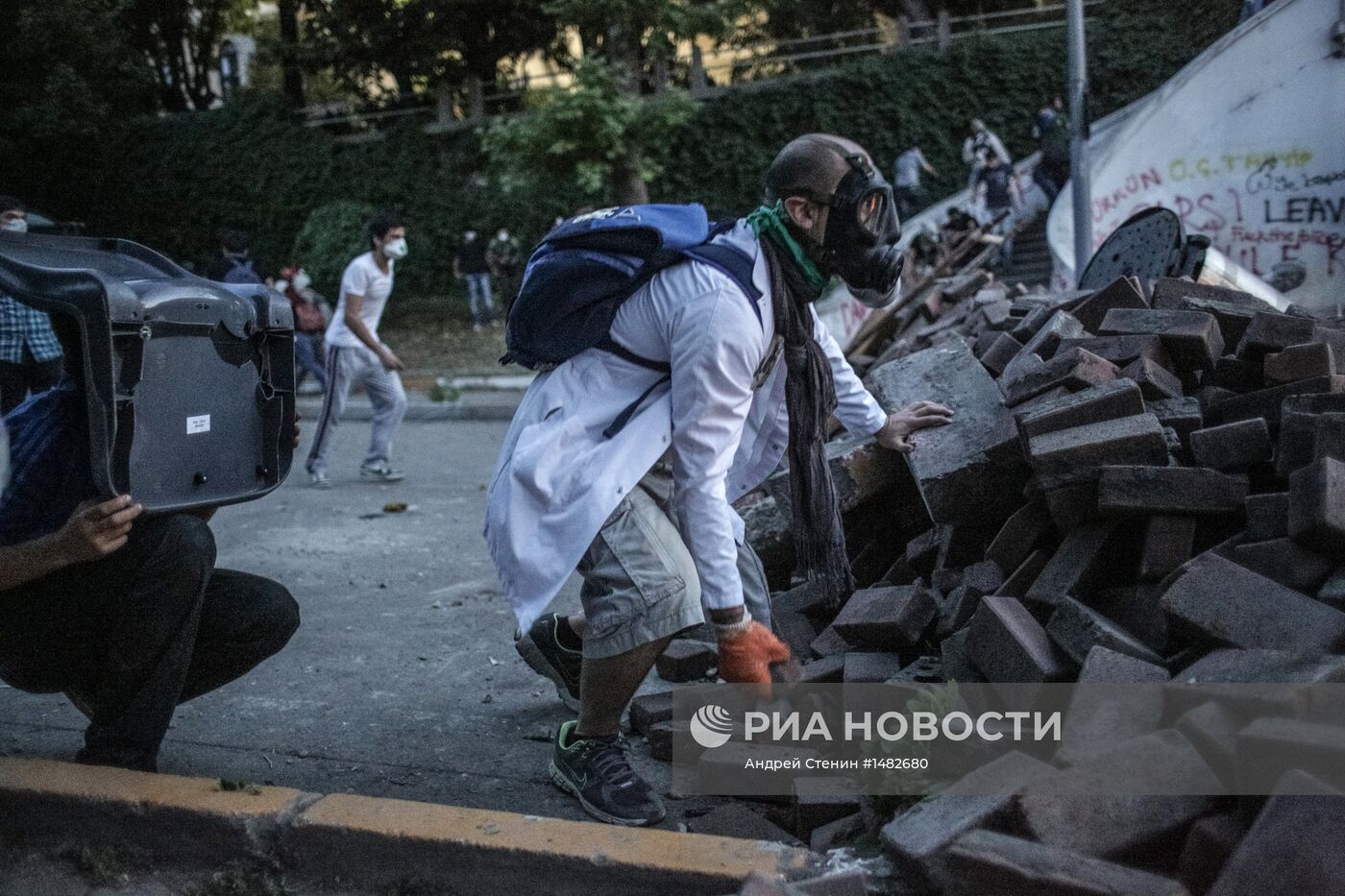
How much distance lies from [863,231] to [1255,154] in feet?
32.4

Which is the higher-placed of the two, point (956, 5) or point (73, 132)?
point (956, 5)

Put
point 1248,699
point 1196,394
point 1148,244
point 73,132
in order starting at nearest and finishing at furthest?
point 1248,699, point 1196,394, point 1148,244, point 73,132

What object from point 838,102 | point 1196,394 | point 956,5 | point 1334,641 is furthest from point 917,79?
point 1334,641

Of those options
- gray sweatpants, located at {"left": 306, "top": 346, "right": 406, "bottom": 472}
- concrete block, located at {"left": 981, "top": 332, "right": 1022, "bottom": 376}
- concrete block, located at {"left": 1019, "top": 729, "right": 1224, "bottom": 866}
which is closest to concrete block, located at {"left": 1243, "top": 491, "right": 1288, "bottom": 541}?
concrete block, located at {"left": 1019, "top": 729, "right": 1224, "bottom": 866}

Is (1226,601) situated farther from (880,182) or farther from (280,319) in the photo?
(280,319)

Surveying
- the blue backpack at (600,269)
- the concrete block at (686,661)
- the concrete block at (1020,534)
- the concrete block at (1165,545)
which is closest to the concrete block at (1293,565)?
the concrete block at (1165,545)

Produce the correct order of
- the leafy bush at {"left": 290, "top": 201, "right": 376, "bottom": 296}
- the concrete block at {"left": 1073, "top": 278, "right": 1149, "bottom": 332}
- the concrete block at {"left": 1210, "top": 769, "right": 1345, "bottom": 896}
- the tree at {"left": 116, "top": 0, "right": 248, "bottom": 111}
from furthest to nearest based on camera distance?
the leafy bush at {"left": 290, "top": 201, "right": 376, "bottom": 296}
the tree at {"left": 116, "top": 0, "right": 248, "bottom": 111}
the concrete block at {"left": 1073, "top": 278, "right": 1149, "bottom": 332}
the concrete block at {"left": 1210, "top": 769, "right": 1345, "bottom": 896}

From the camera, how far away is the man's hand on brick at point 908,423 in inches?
159

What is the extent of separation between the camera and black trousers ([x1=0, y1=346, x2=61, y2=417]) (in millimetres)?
3955

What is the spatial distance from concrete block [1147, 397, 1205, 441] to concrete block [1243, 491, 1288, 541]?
1.69 feet

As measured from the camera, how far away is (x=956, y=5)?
80.4 ft

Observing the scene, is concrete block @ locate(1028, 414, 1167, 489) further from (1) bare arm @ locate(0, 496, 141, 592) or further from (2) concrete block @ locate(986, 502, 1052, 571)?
(1) bare arm @ locate(0, 496, 141, 592)

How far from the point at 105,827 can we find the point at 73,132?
20.9 m

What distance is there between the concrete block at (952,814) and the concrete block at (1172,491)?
944 mm
